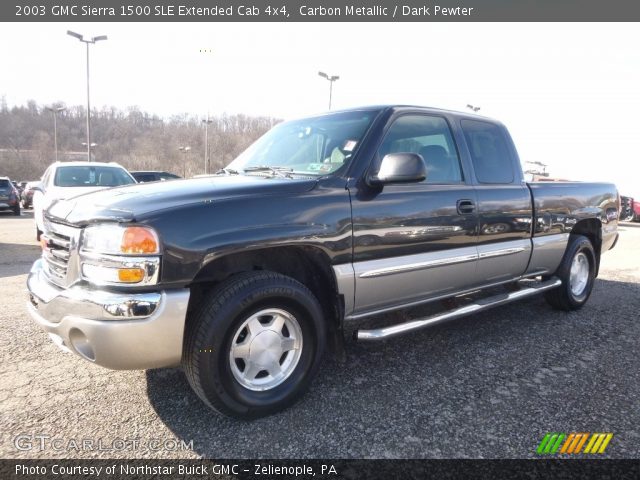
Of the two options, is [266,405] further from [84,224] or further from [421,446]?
[84,224]

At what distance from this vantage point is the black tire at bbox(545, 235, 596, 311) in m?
4.75

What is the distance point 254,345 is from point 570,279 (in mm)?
3973

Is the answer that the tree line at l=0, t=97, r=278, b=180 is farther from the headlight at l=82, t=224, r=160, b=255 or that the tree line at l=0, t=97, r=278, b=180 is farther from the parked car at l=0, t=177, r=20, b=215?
the headlight at l=82, t=224, r=160, b=255

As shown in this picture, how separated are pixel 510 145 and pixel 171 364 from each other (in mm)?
3740

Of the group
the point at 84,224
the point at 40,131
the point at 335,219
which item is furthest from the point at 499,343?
the point at 40,131

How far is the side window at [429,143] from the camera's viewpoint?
3352 mm

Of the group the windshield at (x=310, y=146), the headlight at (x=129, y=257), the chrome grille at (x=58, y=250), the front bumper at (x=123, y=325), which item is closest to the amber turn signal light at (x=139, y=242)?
the headlight at (x=129, y=257)

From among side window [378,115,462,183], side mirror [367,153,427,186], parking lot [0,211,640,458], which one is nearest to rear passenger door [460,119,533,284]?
side window [378,115,462,183]

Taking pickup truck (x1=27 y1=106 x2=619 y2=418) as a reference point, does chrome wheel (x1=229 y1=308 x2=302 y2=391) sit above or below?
below

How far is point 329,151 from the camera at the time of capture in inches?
127

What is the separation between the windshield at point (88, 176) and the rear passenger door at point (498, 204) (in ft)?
24.6

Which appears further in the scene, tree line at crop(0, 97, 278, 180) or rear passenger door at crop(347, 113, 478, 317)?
tree line at crop(0, 97, 278, 180)
